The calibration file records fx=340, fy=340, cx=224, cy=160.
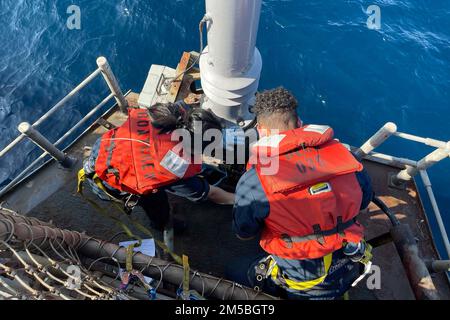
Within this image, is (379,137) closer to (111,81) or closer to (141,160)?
(141,160)

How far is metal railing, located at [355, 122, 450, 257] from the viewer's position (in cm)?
462

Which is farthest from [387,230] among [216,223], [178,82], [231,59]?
[178,82]

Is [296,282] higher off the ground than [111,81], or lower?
lower

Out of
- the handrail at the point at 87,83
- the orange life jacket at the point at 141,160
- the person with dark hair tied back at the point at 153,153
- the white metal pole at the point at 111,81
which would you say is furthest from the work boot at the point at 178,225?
the white metal pole at the point at 111,81

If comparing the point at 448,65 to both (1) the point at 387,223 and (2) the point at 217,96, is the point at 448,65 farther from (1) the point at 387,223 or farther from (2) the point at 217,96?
(2) the point at 217,96

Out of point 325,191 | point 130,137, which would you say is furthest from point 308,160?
point 130,137

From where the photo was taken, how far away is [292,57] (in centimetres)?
988

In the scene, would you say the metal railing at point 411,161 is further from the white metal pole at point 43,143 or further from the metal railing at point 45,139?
the white metal pole at point 43,143

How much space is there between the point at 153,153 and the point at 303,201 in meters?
1.56

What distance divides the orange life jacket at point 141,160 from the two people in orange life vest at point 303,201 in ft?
2.40

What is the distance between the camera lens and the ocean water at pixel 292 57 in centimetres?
888

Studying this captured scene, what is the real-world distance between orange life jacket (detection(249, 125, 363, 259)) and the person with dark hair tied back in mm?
756

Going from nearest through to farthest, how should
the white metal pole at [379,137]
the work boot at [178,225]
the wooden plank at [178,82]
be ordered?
the white metal pole at [379,137] → the work boot at [178,225] → the wooden plank at [178,82]
